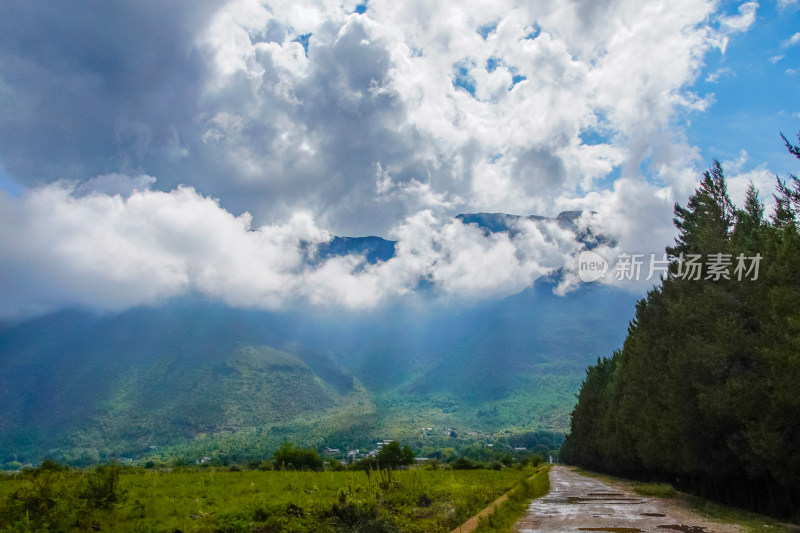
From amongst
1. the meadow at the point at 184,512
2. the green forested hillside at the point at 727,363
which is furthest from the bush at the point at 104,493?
the green forested hillside at the point at 727,363

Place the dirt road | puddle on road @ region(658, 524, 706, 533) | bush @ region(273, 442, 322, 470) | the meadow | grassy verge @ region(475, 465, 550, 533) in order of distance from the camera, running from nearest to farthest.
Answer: the meadow → puddle on road @ region(658, 524, 706, 533) → the dirt road → grassy verge @ region(475, 465, 550, 533) → bush @ region(273, 442, 322, 470)

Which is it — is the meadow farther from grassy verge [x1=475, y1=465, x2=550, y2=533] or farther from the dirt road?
the dirt road

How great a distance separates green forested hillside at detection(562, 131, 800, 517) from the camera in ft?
52.6

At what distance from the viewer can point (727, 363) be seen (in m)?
19.8

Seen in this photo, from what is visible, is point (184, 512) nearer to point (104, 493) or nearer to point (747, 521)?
point (104, 493)

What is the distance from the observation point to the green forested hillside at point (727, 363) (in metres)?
16.0

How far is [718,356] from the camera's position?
1964cm

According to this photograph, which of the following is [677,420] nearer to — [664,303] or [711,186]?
[664,303]

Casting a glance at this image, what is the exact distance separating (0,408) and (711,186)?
A: 237228mm

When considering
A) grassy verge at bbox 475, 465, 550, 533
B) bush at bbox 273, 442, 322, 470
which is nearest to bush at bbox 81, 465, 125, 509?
grassy verge at bbox 475, 465, 550, 533

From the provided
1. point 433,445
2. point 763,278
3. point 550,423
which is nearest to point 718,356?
point 763,278

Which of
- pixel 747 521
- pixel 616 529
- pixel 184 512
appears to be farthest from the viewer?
pixel 747 521

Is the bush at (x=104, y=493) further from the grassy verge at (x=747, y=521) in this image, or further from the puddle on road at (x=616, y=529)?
the grassy verge at (x=747, y=521)

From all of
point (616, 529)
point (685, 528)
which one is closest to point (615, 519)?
point (685, 528)
